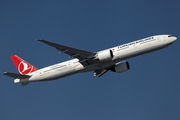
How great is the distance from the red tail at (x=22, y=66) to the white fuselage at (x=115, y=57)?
264cm

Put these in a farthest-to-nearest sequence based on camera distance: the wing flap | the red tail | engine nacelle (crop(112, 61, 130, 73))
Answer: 1. the wing flap
2. the red tail
3. engine nacelle (crop(112, 61, 130, 73))

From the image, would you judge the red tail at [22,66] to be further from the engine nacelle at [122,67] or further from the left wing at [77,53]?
the engine nacelle at [122,67]

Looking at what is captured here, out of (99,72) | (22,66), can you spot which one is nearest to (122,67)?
(99,72)

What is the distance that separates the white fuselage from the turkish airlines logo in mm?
2804

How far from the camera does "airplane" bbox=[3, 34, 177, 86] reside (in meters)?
48.1

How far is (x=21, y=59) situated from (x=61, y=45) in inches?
458

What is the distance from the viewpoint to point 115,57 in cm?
4828

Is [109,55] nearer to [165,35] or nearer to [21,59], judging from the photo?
[165,35]

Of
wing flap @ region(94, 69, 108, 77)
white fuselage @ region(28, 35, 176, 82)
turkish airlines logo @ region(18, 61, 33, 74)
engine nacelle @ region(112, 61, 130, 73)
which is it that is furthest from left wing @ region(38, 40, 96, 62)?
turkish airlines logo @ region(18, 61, 33, 74)

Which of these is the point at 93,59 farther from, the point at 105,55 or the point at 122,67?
the point at 122,67

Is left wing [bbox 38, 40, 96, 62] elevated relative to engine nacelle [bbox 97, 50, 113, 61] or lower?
elevated

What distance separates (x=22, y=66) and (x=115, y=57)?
15.1 meters

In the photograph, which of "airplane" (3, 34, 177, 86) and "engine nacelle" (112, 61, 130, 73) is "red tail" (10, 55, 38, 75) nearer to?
"airplane" (3, 34, 177, 86)

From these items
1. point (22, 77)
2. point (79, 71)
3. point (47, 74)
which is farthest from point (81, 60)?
point (22, 77)
